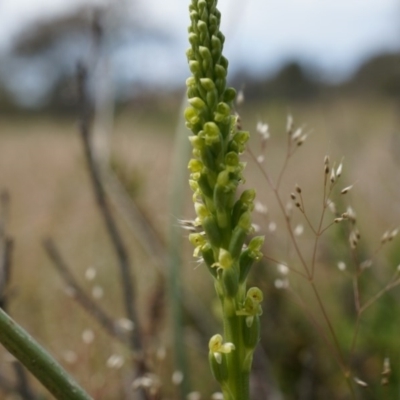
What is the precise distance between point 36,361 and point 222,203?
20 cm

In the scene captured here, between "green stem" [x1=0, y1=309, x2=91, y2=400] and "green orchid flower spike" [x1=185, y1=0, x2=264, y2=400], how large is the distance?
12 cm

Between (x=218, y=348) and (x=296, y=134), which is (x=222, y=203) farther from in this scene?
(x=296, y=134)

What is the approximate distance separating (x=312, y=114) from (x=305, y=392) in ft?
27.2

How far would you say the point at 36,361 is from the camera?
506mm

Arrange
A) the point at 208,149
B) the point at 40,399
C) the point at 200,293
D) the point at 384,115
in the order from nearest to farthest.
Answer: the point at 208,149 → the point at 40,399 → the point at 200,293 → the point at 384,115

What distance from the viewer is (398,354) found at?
173cm

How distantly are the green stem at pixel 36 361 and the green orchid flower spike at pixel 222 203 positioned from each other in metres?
0.12

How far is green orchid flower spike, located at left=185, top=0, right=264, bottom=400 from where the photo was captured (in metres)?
0.53

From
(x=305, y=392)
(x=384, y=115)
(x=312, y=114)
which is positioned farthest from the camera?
(x=312, y=114)

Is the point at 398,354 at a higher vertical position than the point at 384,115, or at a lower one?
higher

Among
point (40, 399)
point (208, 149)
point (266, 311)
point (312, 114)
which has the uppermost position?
point (208, 149)

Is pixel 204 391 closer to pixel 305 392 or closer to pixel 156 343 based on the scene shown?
pixel 156 343

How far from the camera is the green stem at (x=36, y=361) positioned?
0.51 m

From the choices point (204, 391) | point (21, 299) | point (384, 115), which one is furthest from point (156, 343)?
point (384, 115)
